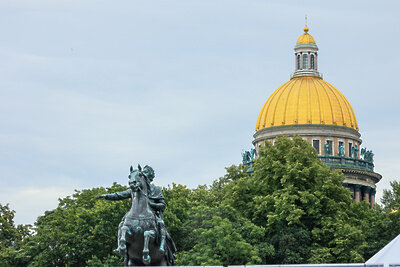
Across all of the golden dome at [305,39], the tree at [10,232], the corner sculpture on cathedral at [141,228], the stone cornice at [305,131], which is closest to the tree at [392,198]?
the tree at [10,232]

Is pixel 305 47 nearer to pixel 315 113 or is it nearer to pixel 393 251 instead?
pixel 315 113

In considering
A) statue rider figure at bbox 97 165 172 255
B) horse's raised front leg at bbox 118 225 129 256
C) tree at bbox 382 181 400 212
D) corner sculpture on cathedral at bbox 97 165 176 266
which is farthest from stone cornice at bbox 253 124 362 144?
horse's raised front leg at bbox 118 225 129 256

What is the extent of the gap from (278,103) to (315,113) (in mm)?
4640

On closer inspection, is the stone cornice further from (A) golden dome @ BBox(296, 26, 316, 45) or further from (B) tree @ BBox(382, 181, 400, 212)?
(B) tree @ BBox(382, 181, 400, 212)

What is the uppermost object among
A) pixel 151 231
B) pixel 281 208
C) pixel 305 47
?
pixel 305 47

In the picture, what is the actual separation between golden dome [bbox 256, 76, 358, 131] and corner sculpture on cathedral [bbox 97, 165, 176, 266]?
324ft

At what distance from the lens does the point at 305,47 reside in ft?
494

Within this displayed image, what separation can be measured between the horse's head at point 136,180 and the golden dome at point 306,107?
325 ft

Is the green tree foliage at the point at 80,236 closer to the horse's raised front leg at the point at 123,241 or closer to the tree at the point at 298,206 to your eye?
the tree at the point at 298,206

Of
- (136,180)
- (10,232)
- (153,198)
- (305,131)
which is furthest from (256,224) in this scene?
(305,131)

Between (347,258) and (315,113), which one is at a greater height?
(315,113)

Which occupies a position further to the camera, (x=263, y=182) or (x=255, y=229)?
(x=263, y=182)

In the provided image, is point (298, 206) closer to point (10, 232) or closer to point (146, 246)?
point (10, 232)


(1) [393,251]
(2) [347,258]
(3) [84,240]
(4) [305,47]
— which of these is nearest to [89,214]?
(3) [84,240]
